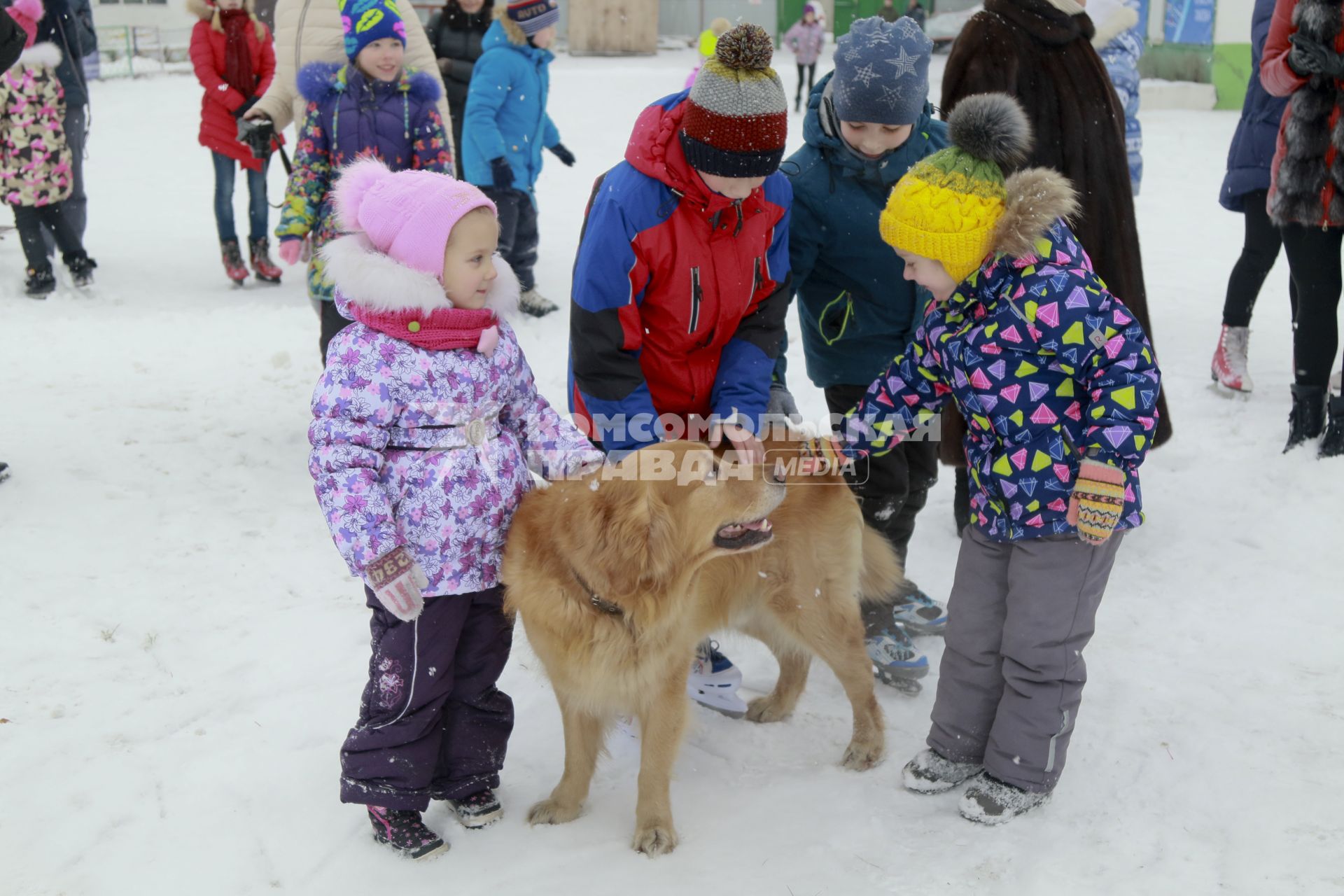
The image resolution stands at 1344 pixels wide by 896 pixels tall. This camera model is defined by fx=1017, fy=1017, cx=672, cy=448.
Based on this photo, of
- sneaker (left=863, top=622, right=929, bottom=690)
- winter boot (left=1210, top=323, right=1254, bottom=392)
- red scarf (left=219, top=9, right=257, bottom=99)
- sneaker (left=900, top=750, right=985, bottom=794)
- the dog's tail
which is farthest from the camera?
red scarf (left=219, top=9, right=257, bottom=99)

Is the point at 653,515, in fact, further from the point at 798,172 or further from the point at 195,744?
the point at 195,744

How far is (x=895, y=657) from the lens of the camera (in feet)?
11.9

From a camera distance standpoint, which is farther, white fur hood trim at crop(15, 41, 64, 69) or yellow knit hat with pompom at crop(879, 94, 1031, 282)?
white fur hood trim at crop(15, 41, 64, 69)

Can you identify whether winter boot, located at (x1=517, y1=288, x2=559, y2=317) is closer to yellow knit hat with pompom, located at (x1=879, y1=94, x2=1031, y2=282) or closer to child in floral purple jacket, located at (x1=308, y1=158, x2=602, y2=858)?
child in floral purple jacket, located at (x1=308, y1=158, x2=602, y2=858)

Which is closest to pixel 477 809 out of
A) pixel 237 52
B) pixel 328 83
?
pixel 328 83

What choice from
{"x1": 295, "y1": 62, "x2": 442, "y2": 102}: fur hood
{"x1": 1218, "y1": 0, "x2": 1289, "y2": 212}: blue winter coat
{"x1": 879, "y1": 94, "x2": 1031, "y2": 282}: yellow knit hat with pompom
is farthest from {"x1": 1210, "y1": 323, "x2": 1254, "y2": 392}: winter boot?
{"x1": 295, "y1": 62, "x2": 442, "y2": 102}: fur hood

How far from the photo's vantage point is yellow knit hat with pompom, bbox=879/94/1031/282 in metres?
2.55

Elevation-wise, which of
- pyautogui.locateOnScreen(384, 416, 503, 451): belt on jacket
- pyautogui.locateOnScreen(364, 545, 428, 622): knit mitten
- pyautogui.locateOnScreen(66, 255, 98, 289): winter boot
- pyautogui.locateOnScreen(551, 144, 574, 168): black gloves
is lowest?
pyautogui.locateOnScreen(66, 255, 98, 289): winter boot

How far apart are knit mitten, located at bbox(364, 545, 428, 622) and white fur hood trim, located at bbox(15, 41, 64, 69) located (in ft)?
23.2

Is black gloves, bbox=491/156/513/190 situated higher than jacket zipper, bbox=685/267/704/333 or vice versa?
black gloves, bbox=491/156/513/190

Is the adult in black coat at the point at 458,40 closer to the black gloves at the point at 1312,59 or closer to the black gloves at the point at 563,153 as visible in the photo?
the black gloves at the point at 563,153

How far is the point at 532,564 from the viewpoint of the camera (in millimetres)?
2604

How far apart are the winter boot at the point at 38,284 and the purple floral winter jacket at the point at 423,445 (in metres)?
6.62

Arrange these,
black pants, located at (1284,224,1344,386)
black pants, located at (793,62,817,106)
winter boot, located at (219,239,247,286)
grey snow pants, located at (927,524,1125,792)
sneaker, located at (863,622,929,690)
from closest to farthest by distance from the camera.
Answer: grey snow pants, located at (927,524,1125,792) → sneaker, located at (863,622,929,690) → black pants, located at (1284,224,1344,386) → winter boot, located at (219,239,247,286) → black pants, located at (793,62,817,106)
